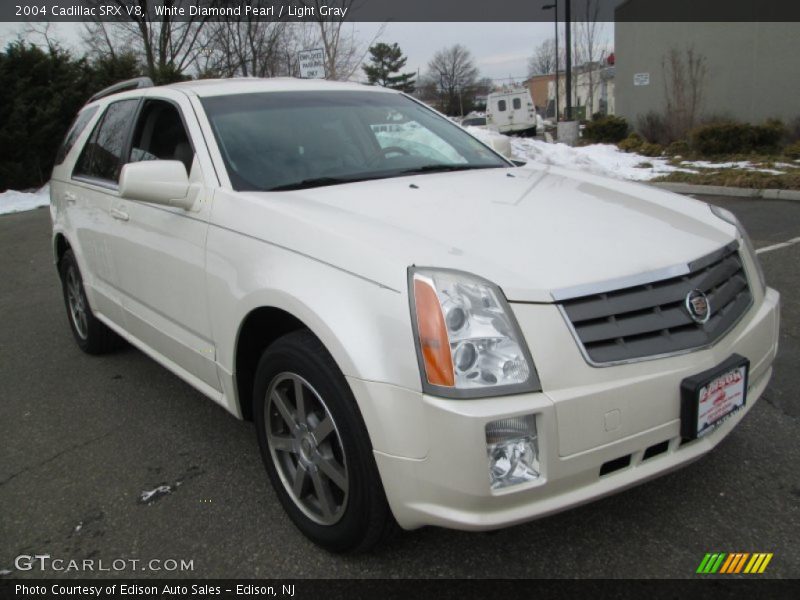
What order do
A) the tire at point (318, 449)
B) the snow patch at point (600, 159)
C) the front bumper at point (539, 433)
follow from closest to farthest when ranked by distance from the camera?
the front bumper at point (539, 433)
the tire at point (318, 449)
the snow patch at point (600, 159)

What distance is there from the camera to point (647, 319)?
6.68 feet

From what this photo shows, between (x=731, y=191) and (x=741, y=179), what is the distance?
29 cm

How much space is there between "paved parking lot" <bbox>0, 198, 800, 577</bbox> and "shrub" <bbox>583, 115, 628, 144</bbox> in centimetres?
1621

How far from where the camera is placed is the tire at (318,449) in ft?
6.75

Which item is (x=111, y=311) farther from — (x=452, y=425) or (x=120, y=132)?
(x=452, y=425)

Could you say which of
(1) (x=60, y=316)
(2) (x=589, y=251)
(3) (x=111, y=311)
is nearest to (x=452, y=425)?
(2) (x=589, y=251)

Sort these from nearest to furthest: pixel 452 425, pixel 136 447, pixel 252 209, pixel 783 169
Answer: pixel 452 425 < pixel 252 209 < pixel 136 447 < pixel 783 169

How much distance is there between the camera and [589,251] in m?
2.14

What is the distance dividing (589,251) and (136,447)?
7.96 ft

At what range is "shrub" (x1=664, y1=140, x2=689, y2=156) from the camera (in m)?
15.7

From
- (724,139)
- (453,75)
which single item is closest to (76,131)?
(724,139)

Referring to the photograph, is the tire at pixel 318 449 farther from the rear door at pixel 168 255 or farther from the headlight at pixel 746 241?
the headlight at pixel 746 241
